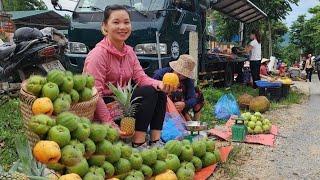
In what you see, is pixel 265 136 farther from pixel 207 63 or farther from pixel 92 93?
pixel 207 63

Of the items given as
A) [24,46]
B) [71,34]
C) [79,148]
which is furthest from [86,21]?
[79,148]

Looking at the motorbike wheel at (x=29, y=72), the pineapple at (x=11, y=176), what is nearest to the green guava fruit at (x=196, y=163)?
the pineapple at (x=11, y=176)

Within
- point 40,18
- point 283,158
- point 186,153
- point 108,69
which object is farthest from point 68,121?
point 40,18

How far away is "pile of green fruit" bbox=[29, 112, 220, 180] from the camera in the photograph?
269 cm

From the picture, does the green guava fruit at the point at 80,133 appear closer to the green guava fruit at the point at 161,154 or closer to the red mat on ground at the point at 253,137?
the green guava fruit at the point at 161,154

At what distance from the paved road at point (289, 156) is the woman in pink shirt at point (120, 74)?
1002 mm

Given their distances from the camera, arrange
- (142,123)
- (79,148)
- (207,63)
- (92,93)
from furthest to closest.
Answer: (207,63) → (142,123) → (92,93) → (79,148)

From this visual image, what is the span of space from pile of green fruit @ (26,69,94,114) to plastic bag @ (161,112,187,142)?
1.34 metres

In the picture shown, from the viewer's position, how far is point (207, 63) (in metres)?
10.1

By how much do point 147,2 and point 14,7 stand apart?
36.1 meters

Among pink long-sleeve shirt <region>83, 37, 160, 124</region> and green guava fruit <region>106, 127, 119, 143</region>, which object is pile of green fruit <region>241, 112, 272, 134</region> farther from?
green guava fruit <region>106, 127, 119, 143</region>

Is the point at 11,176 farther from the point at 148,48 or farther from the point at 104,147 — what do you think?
the point at 148,48

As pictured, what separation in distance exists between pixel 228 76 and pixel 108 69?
8.21 metres

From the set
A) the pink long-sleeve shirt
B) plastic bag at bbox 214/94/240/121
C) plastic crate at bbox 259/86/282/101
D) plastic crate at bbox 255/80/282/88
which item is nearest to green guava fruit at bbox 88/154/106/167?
the pink long-sleeve shirt
